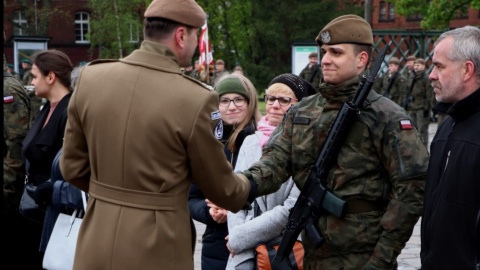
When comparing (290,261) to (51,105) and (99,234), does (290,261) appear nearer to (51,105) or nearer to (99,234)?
(99,234)

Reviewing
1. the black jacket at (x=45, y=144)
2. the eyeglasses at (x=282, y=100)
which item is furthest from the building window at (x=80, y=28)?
the eyeglasses at (x=282, y=100)

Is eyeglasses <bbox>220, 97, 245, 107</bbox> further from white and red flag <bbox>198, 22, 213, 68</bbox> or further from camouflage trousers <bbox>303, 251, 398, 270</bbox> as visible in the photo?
white and red flag <bbox>198, 22, 213, 68</bbox>

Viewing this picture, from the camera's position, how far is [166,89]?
12.5 feet

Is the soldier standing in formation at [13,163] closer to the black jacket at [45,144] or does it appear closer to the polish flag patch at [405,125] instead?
the black jacket at [45,144]

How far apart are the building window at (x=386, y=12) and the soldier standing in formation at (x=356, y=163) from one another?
7160cm

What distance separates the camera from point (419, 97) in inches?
880

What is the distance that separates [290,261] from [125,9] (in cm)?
5433

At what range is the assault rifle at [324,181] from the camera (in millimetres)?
4355

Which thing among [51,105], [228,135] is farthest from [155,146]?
[51,105]

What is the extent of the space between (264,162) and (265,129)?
852 millimetres

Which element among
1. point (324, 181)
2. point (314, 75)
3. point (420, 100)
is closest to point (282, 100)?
point (324, 181)

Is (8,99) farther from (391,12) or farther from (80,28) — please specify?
(391,12)

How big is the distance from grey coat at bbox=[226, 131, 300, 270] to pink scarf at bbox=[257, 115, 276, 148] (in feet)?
0.20

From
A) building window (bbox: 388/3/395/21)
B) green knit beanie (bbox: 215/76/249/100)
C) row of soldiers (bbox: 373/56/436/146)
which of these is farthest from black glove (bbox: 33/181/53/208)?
building window (bbox: 388/3/395/21)
